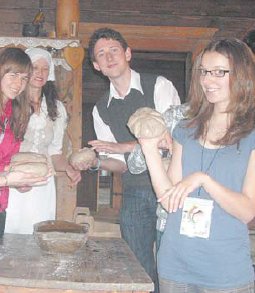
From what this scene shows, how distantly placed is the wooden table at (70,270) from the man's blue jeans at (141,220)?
0.46 meters

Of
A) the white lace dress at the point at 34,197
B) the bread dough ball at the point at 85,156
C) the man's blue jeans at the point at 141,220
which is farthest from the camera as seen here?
the white lace dress at the point at 34,197

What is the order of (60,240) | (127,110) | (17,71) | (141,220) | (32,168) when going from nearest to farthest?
(60,240) → (32,168) → (17,71) → (141,220) → (127,110)

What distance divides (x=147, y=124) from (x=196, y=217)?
Answer: 19.0 inches

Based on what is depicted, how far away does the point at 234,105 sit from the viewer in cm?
224

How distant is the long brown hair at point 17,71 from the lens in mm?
3279

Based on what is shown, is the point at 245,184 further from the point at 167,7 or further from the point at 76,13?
the point at 167,7

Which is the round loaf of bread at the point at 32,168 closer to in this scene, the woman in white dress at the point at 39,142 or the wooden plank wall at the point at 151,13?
the woman in white dress at the point at 39,142

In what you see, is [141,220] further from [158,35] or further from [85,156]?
[158,35]

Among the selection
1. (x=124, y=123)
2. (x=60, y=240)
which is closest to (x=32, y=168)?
(x=60, y=240)

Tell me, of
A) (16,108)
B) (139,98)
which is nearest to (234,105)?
(139,98)

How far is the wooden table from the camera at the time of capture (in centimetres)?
229

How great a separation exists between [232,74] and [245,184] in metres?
0.42

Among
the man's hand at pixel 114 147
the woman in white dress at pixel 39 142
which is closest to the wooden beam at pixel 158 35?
the woman in white dress at pixel 39 142

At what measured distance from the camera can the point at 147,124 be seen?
8.09ft
